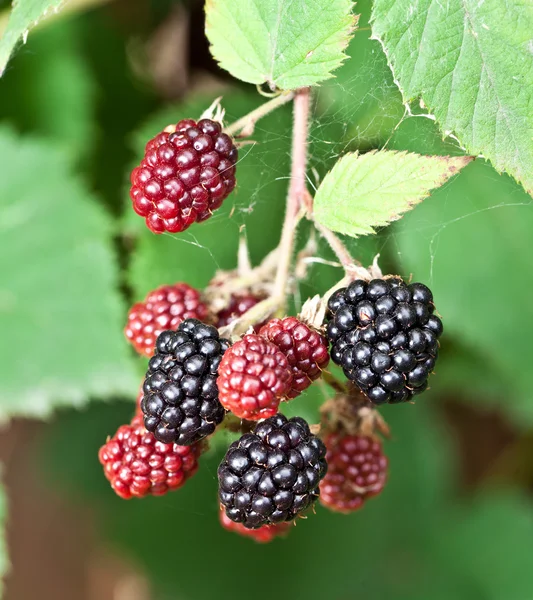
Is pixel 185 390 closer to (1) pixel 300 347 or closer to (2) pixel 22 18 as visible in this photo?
(1) pixel 300 347

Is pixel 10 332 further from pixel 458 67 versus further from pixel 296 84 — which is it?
pixel 458 67

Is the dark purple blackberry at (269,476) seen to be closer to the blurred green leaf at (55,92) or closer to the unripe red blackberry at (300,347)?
the unripe red blackberry at (300,347)

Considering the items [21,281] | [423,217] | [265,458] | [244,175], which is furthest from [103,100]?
[265,458]

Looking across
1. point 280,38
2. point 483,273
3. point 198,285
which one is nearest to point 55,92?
point 198,285

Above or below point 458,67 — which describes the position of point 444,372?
below

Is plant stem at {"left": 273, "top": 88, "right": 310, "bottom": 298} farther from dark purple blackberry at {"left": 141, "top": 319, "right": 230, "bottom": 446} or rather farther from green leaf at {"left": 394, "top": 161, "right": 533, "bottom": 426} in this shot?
green leaf at {"left": 394, "top": 161, "right": 533, "bottom": 426}
